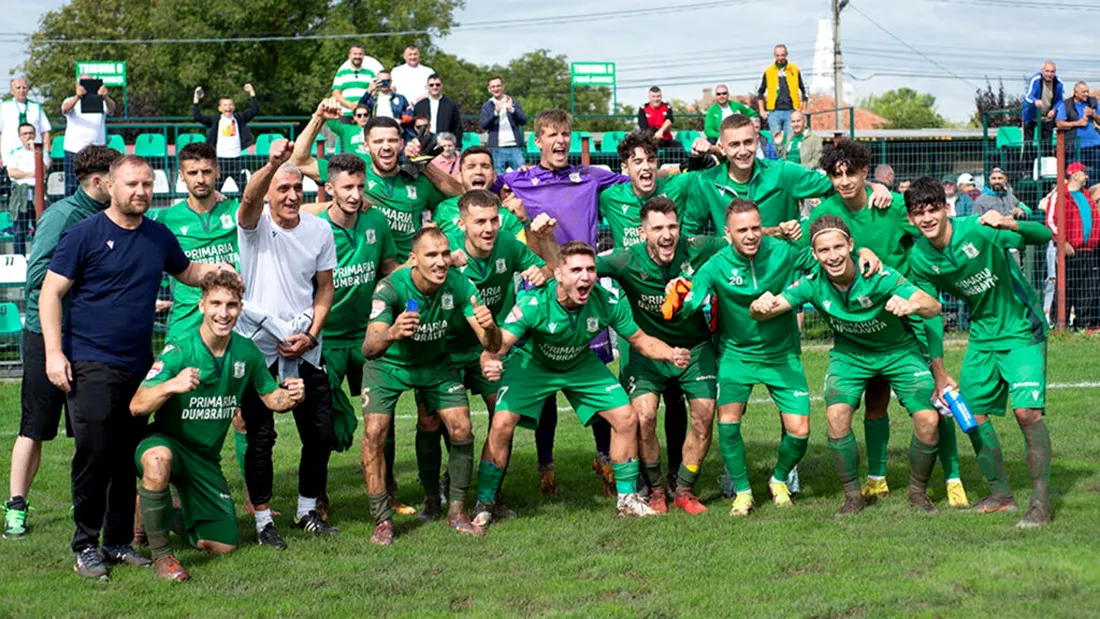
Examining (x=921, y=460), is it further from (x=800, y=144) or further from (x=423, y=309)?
(x=800, y=144)

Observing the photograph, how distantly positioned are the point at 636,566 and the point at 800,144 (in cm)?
1305

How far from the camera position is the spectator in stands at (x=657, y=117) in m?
20.7

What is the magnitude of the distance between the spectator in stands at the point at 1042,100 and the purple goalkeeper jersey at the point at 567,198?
39.3 ft

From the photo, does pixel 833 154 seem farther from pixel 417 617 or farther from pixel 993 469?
pixel 417 617

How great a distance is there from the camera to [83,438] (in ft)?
23.9

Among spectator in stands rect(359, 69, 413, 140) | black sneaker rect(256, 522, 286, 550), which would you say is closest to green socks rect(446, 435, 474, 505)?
black sneaker rect(256, 522, 286, 550)

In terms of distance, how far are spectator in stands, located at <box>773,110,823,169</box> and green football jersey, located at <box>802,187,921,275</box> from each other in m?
9.55

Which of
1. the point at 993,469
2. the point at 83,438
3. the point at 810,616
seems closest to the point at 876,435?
the point at 993,469

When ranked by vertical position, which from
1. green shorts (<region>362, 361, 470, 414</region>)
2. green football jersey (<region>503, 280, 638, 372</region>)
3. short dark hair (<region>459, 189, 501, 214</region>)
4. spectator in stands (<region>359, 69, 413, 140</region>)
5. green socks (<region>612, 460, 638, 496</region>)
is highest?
spectator in stands (<region>359, 69, 413, 140</region>)

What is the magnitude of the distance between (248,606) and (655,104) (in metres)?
15.5

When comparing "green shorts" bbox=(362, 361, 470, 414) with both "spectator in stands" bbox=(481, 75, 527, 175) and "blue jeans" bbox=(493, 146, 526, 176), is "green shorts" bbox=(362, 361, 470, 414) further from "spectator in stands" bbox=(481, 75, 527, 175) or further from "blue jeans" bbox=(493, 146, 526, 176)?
"spectator in stands" bbox=(481, 75, 527, 175)

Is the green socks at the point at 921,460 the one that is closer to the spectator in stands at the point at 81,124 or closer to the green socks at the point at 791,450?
the green socks at the point at 791,450

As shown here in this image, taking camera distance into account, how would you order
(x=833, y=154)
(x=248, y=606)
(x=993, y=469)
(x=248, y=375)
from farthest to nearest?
(x=833, y=154) < (x=993, y=469) < (x=248, y=375) < (x=248, y=606)

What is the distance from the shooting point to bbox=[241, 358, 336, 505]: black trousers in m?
8.25
